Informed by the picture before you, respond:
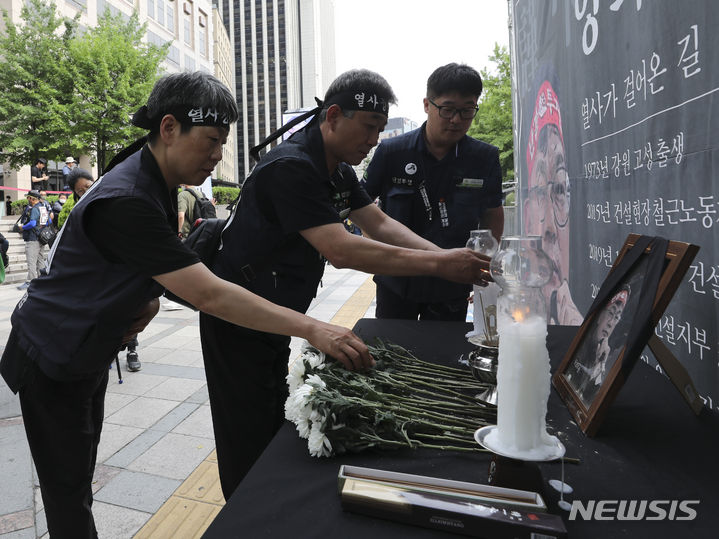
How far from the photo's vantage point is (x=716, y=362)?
1301 millimetres

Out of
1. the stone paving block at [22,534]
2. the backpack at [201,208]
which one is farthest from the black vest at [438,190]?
the backpack at [201,208]

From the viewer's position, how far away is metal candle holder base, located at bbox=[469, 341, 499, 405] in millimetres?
1163

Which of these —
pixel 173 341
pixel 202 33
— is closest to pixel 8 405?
pixel 173 341

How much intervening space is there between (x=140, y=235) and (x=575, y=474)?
116 centimetres

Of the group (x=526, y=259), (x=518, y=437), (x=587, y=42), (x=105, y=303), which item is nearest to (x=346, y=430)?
(x=518, y=437)

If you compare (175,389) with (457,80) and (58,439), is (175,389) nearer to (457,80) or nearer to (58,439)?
(58,439)

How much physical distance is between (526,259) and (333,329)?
513 mm

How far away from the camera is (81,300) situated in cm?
142

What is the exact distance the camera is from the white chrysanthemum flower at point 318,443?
934 millimetres

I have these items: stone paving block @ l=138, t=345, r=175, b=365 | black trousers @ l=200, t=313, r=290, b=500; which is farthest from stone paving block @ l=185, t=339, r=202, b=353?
black trousers @ l=200, t=313, r=290, b=500

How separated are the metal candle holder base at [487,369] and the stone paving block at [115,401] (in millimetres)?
2974

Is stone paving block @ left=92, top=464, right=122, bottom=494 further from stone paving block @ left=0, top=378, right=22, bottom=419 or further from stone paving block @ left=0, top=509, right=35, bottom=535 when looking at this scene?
stone paving block @ left=0, top=378, right=22, bottom=419

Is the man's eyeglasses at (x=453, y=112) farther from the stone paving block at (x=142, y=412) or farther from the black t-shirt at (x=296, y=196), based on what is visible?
the stone paving block at (x=142, y=412)

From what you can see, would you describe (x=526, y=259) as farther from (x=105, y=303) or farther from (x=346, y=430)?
(x=105, y=303)
